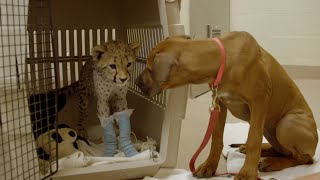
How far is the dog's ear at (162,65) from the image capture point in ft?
4.07

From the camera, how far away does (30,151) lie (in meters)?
1.36

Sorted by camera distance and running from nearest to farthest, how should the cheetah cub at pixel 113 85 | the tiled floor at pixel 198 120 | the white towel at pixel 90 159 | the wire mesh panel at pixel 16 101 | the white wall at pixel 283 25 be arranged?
the wire mesh panel at pixel 16 101
the white towel at pixel 90 159
the cheetah cub at pixel 113 85
the tiled floor at pixel 198 120
the white wall at pixel 283 25

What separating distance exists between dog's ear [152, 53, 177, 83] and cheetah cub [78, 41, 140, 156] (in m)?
0.45

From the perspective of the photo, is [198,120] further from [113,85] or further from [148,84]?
[148,84]

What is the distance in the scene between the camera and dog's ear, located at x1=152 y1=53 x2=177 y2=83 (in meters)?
1.24

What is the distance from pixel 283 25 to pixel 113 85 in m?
2.46

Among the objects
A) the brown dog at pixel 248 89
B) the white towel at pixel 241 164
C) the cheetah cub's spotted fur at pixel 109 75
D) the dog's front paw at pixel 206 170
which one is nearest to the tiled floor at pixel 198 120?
the white towel at pixel 241 164

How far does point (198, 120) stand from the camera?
2.49m

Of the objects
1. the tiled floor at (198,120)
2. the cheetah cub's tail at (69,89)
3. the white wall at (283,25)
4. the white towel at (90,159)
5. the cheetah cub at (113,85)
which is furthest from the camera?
the white wall at (283,25)

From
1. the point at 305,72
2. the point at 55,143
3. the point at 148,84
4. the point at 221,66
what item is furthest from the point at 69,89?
the point at 305,72

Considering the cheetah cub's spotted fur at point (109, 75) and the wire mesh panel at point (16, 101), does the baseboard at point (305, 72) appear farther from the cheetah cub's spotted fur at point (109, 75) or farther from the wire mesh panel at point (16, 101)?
the wire mesh panel at point (16, 101)

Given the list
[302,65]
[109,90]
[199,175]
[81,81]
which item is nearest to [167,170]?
[199,175]

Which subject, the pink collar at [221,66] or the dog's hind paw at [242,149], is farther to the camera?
the dog's hind paw at [242,149]

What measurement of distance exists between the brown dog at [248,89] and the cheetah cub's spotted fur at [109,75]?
0.38 metres
